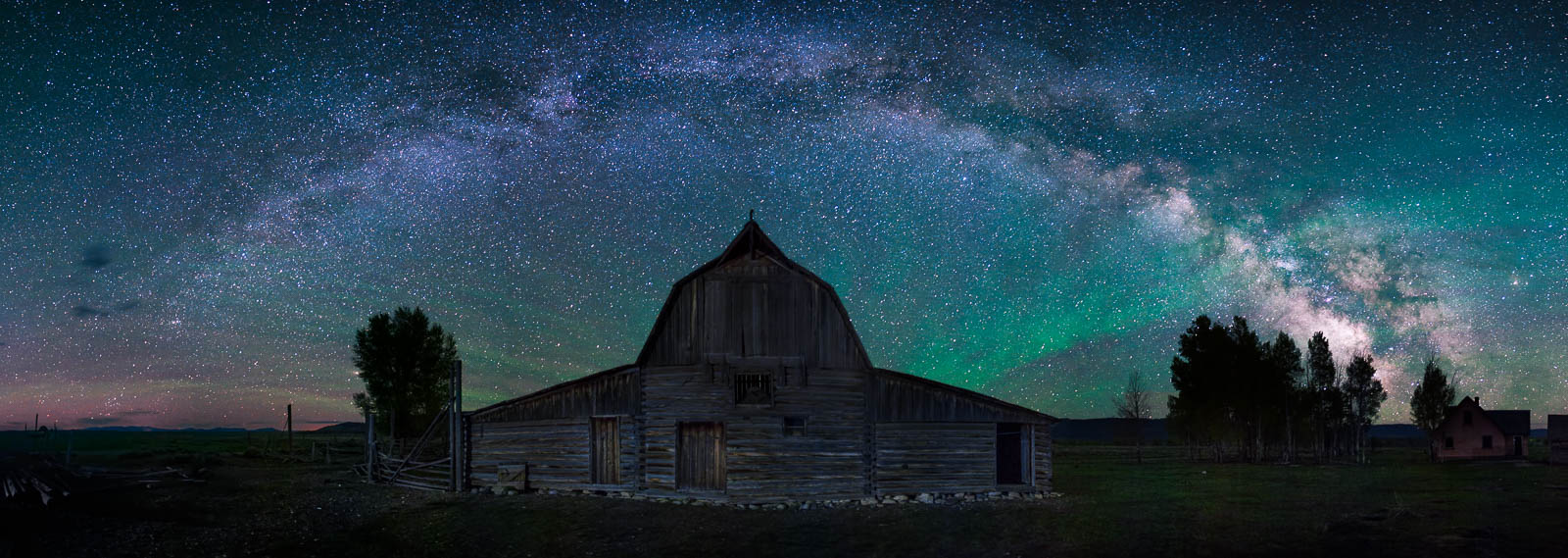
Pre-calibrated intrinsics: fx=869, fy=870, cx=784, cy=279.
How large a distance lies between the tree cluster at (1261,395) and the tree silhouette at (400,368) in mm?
53965

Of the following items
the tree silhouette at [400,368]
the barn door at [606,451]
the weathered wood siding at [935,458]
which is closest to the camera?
the weathered wood siding at [935,458]

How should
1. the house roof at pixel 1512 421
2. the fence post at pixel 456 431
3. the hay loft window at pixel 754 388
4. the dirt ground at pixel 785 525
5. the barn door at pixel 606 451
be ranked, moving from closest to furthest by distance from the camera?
the dirt ground at pixel 785 525 < the hay loft window at pixel 754 388 < the barn door at pixel 606 451 < the fence post at pixel 456 431 < the house roof at pixel 1512 421

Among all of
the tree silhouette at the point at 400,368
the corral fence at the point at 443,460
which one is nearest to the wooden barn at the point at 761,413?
the corral fence at the point at 443,460

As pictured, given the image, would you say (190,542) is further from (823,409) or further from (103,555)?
(823,409)

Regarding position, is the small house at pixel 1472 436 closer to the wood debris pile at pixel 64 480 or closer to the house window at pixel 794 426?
the house window at pixel 794 426

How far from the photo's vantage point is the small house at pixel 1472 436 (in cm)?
6781

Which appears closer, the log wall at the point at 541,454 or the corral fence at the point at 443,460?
the log wall at the point at 541,454

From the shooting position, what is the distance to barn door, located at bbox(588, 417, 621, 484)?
89.7 ft

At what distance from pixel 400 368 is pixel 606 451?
36058 mm

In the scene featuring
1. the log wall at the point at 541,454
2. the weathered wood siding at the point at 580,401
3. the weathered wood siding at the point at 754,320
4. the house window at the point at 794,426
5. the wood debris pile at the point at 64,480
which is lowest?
the wood debris pile at the point at 64,480

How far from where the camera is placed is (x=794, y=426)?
26359 mm

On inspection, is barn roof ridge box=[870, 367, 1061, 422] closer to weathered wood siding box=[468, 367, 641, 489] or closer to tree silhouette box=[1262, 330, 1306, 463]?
weathered wood siding box=[468, 367, 641, 489]

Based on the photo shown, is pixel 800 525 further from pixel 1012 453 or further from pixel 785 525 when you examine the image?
pixel 1012 453

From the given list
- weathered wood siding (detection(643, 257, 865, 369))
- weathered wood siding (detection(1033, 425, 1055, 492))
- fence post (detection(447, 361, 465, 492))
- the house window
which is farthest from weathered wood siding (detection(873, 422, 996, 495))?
fence post (detection(447, 361, 465, 492))
